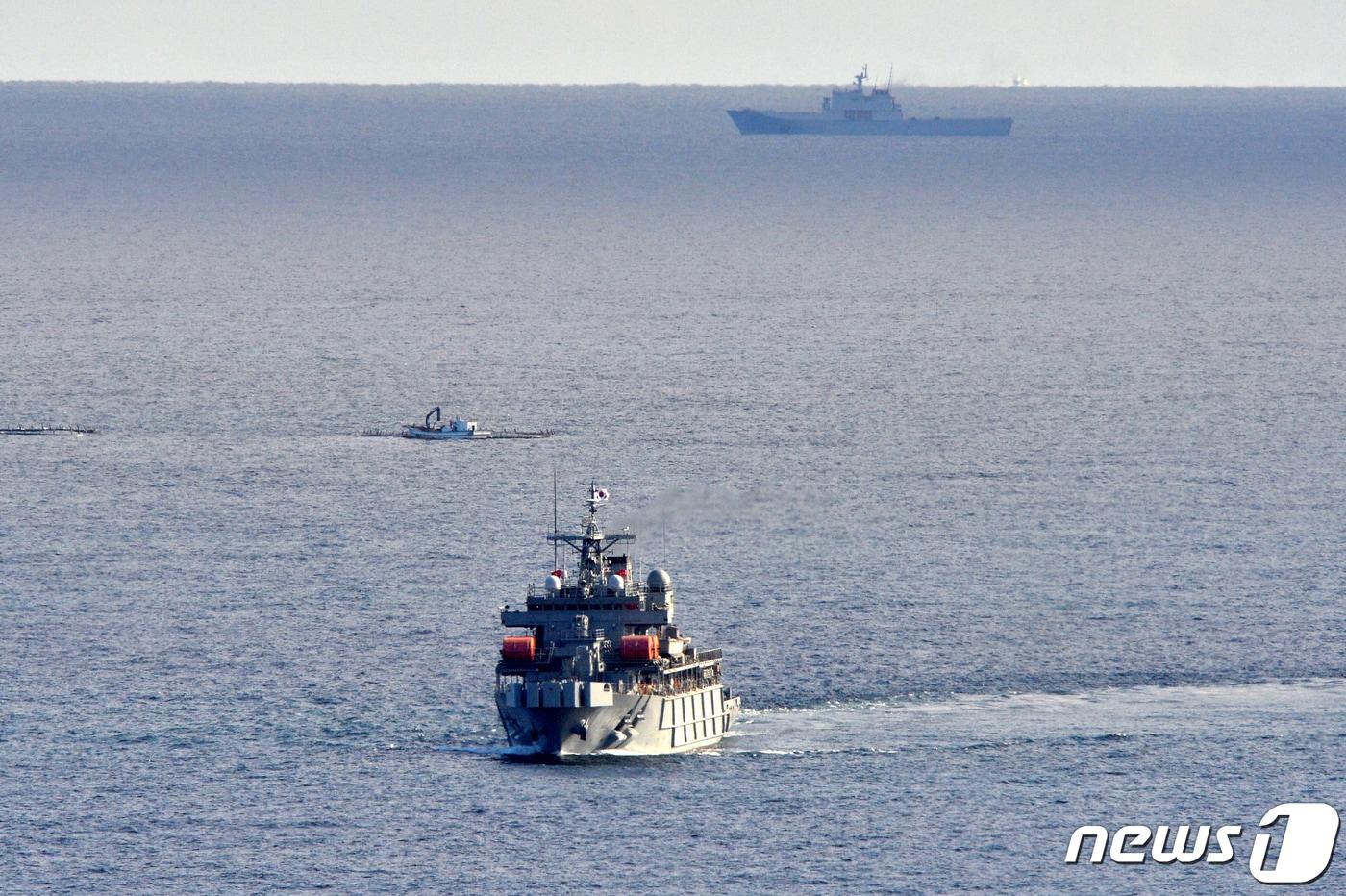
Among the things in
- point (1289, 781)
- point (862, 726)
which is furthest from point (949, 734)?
point (1289, 781)

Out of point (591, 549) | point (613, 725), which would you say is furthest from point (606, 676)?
point (591, 549)

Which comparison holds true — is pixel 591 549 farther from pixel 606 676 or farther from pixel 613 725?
pixel 613 725

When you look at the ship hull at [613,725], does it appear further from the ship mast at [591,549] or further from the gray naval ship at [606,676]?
the ship mast at [591,549]

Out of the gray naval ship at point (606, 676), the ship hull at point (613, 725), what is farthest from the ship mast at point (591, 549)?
the ship hull at point (613, 725)

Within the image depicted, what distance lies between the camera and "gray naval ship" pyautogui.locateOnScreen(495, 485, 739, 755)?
5517 inches

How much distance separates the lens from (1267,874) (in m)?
123

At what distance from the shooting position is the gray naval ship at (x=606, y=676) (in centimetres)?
14012

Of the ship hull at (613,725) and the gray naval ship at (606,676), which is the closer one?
the ship hull at (613,725)

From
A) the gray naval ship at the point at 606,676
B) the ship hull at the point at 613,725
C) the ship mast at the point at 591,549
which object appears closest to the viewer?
the ship hull at the point at 613,725

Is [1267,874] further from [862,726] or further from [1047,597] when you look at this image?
[1047,597]

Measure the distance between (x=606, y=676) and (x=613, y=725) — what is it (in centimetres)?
255

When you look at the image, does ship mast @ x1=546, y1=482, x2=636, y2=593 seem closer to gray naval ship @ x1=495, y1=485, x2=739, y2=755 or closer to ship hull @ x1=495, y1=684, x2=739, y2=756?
gray naval ship @ x1=495, y1=485, x2=739, y2=755

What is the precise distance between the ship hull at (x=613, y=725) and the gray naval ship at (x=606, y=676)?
0.16 ft

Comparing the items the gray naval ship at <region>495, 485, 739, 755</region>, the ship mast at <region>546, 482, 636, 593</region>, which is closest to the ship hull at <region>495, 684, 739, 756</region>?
the gray naval ship at <region>495, 485, 739, 755</region>
